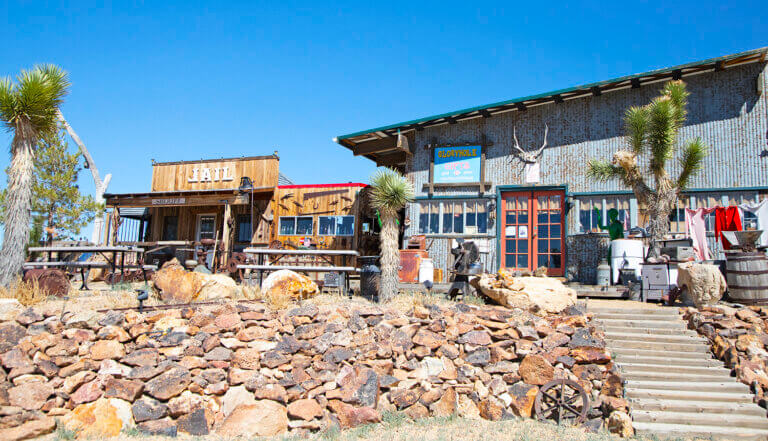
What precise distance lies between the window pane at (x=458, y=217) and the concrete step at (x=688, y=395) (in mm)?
8723

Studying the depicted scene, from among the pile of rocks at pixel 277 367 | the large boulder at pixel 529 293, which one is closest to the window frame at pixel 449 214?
the large boulder at pixel 529 293

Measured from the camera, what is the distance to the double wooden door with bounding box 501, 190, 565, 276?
50.1 feet

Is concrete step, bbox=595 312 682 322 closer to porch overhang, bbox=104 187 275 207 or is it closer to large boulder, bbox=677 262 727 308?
large boulder, bbox=677 262 727 308

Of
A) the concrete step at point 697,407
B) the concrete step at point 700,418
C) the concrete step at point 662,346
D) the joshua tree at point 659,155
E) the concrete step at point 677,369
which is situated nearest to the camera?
the concrete step at point 700,418

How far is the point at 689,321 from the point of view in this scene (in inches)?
370

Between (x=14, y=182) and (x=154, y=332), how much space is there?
5.22 meters

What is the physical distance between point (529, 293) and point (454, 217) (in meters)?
6.79

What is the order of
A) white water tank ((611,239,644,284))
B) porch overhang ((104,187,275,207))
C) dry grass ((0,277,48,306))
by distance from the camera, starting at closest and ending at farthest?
dry grass ((0,277,48,306))
white water tank ((611,239,644,284))
porch overhang ((104,187,275,207))

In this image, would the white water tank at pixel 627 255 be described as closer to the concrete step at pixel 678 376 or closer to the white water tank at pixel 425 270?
the concrete step at pixel 678 376

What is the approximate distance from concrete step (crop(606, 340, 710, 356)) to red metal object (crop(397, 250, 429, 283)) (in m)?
6.26

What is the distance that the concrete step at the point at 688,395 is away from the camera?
25.1ft

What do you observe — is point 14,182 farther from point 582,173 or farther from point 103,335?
point 582,173

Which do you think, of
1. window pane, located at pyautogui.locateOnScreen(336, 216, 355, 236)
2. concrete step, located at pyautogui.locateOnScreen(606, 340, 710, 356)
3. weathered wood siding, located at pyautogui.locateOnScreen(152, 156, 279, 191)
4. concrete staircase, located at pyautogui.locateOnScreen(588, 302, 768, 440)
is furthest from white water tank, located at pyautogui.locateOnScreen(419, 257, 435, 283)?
weathered wood siding, located at pyautogui.locateOnScreen(152, 156, 279, 191)

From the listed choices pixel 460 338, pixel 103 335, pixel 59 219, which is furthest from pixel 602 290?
pixel 59 219
